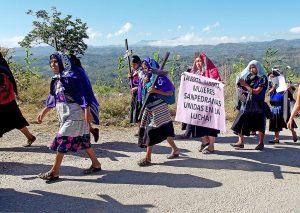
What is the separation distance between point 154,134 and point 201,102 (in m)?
1.09

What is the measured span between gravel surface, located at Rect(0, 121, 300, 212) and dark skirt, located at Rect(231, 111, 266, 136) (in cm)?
38

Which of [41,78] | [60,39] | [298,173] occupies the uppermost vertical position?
[60,39]

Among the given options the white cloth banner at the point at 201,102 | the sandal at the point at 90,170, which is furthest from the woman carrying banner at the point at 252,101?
the sandal at the point at 90,170

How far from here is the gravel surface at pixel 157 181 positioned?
4473mm

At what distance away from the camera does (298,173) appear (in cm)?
573

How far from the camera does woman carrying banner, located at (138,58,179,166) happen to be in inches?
235

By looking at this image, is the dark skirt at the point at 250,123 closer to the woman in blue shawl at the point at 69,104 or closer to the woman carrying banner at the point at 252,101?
the woman carrying banner at the point at 252,101

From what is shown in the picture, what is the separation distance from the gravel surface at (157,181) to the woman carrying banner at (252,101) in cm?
40

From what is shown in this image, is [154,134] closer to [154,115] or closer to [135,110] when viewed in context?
[154,115]

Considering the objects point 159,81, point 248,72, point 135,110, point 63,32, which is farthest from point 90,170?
point 63,32

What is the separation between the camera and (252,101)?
6.95 metres

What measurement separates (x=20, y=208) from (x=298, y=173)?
3.86 m

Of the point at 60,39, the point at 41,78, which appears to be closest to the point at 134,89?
the point at 41,78

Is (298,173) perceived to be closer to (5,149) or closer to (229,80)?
(5,149)
